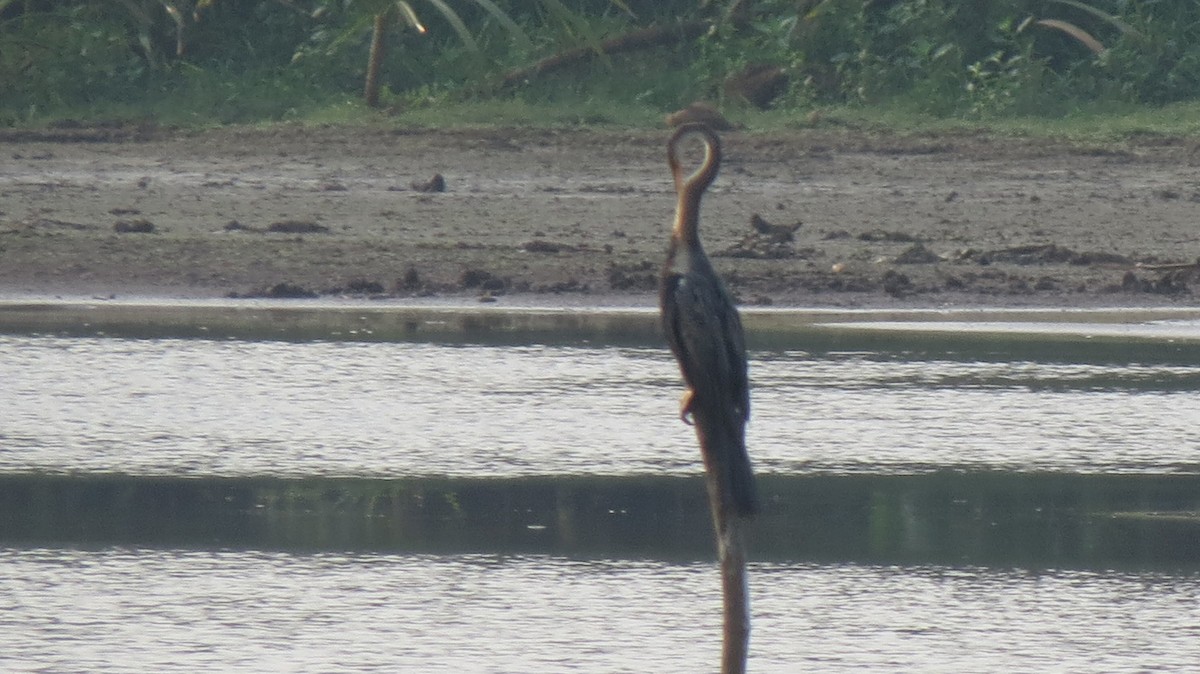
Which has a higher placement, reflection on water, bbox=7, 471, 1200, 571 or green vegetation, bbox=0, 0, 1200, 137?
green vegetation, bbox=0, 0, 1200, 137

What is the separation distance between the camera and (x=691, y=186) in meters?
3.02

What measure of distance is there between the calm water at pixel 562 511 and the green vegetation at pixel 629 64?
8.25 m

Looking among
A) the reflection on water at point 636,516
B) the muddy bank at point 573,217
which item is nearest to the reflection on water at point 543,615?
the reflection on water at point 636,516

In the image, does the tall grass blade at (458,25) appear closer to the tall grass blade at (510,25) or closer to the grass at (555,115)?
the tall grass blade at (510,25)

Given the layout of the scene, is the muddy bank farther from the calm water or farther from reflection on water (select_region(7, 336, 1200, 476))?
reflection on water (select_region(7, 336, 1200, 476))

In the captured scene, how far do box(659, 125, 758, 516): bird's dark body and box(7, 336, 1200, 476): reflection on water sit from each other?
3910 millimetres

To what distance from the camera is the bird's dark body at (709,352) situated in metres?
2.94

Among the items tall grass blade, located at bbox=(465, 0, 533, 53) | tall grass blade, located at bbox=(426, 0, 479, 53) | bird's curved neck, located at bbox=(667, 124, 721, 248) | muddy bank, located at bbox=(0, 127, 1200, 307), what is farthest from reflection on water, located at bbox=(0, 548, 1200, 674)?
tall grass blade, located at bbox=(465, 0, 533, 53)

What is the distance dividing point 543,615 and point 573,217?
9.03 m

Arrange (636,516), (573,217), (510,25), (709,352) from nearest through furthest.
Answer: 1. (709,352)
2. (636,516)
3. (573,217)
4. (510,25)

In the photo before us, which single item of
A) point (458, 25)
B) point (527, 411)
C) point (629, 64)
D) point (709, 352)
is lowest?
point (527, 411)

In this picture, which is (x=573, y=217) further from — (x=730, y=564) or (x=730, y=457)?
(x=730, y=457)

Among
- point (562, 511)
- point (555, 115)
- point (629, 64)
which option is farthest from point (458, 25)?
point (562, 511)

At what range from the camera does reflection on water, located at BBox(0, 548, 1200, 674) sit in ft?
15.4
